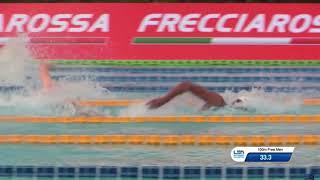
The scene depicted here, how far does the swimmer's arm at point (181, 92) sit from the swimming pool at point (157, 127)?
0.28 feet

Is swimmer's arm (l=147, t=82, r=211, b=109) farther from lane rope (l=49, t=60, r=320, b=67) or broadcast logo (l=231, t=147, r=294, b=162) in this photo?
broadcast logo (l=231, t=147, r=294, b=162)

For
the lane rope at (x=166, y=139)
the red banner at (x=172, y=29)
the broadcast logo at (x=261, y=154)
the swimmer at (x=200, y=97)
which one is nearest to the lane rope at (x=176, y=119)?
the swimmer at (x=200, y=97)

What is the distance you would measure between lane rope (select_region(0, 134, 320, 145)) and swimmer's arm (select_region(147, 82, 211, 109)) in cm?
66

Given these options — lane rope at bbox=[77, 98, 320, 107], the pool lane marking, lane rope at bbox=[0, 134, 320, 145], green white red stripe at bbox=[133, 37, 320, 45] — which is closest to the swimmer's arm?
lane rope at bbox=[77, 98, 320, 107]

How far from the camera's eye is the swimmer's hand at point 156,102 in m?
4.54

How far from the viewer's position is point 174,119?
433 centimetres

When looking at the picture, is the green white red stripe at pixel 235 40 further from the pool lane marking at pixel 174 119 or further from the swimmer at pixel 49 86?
the pool lane marking at pixel 174 119

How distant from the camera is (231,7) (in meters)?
5.03

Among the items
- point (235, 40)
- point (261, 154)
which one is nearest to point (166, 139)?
point (261, 154)

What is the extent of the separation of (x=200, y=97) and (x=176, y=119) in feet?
1.11

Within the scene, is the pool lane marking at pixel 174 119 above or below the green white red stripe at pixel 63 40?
below

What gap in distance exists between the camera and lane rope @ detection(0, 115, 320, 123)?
4270 millimetres

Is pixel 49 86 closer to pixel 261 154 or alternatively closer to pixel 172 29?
pixel 172 29

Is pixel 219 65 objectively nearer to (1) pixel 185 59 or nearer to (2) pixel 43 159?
(1) pixel 185 59
